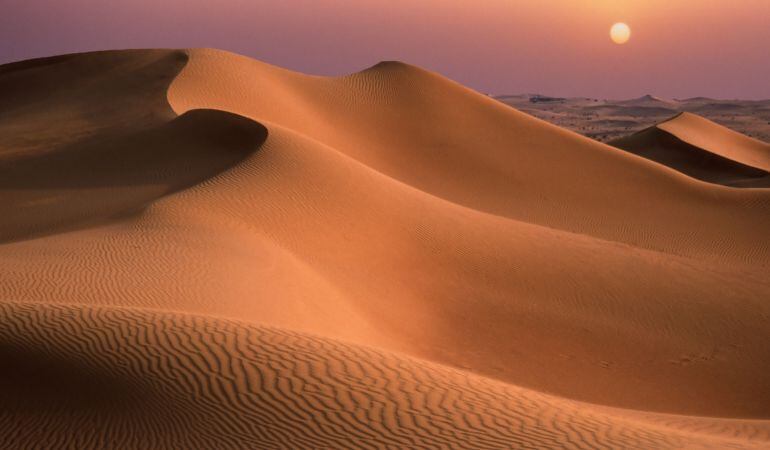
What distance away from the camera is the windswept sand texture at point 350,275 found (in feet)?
18.6

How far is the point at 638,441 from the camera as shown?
5.48m

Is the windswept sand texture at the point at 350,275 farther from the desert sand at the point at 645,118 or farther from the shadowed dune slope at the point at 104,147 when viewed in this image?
the desert sand at the point at 645,118

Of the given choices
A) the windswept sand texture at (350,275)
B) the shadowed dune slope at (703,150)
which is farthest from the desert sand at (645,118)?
the windswept sand texture at (350,275)

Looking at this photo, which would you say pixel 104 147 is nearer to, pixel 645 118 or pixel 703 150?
pixel 703 150

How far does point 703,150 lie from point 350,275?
38.3 metres

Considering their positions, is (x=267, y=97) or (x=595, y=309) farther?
(x=267, y=97)

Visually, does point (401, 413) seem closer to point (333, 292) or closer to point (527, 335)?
point (333, 292)

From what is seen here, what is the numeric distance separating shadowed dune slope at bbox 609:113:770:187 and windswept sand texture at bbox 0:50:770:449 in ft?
51.7

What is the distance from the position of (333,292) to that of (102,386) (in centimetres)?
624

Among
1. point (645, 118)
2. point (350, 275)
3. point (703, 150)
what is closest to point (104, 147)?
point (350, 275)

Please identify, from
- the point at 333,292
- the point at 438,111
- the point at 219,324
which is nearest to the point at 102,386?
the point at 219,324

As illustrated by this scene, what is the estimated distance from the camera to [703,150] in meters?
44.8

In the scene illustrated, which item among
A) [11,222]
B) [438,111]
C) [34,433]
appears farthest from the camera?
[438,111]

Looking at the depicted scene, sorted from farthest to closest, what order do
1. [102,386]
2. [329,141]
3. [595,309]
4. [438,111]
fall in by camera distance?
[438,111]
[329,141]
[595,309]
[102,386]
